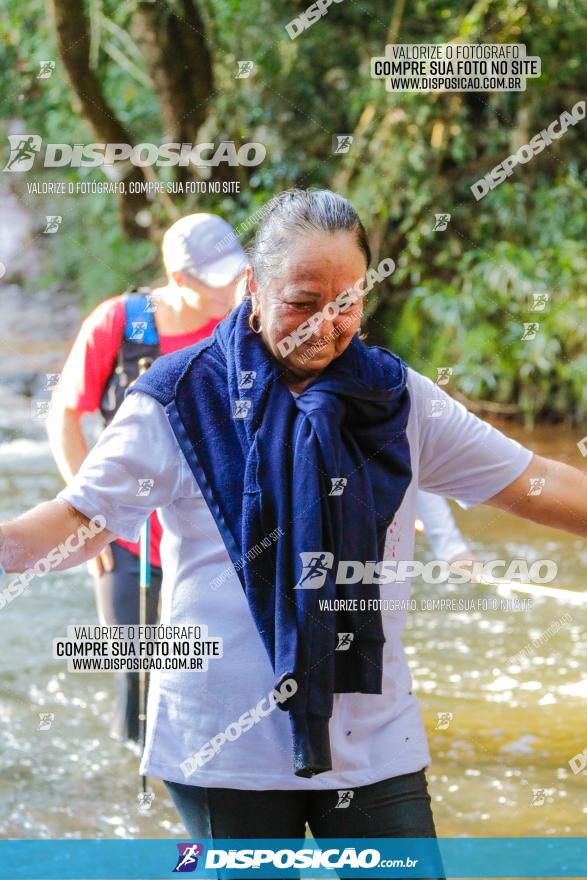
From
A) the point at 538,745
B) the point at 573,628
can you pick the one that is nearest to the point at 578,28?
the point at 573,628

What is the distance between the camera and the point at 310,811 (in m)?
1.94

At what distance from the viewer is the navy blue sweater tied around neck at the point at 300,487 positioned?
6.06ft

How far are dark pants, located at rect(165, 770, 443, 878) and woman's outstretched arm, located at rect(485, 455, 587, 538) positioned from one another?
19.4 inches

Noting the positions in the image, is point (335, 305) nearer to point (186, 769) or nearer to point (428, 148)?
point (186, 769)

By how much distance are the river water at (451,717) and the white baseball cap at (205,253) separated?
1754 millimetres

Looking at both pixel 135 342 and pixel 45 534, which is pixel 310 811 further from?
pixel 135 342

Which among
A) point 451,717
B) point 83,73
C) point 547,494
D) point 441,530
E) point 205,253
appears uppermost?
point 83,73

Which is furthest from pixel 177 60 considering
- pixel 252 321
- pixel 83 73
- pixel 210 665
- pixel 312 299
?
pixel 210 665

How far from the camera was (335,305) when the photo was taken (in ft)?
6.11

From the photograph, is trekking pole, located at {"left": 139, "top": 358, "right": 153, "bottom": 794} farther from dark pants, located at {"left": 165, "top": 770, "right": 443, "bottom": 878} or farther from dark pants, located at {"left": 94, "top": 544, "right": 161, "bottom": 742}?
dark pants, located at {"left": 165, "top": 770, "right": 443, "bottom": 878}

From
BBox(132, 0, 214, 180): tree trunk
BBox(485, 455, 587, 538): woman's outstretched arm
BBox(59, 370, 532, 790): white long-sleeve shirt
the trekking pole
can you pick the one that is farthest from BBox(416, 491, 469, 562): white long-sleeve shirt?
BBox(132, 0, 214, 180): tree trunk

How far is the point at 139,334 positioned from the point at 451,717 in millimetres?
2152

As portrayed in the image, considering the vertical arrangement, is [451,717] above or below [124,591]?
below

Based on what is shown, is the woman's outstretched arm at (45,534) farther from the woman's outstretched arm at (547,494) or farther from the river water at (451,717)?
the river water at (451,717)
